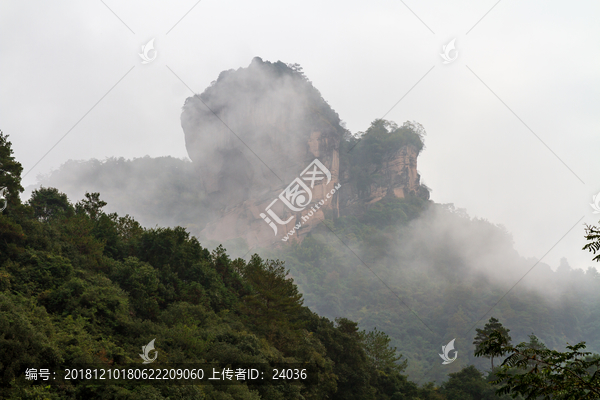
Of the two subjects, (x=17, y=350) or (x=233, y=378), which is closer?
(x=17, y=350)

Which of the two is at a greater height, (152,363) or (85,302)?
(85,302)

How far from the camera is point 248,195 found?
304ft

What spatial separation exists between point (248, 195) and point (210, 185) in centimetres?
934

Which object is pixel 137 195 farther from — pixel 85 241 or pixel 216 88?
pixel 85 241

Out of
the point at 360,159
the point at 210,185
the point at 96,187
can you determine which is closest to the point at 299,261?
the point at 210,185
